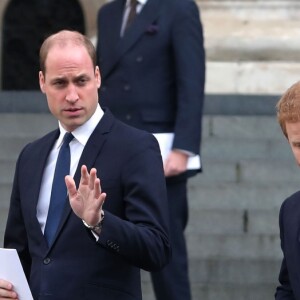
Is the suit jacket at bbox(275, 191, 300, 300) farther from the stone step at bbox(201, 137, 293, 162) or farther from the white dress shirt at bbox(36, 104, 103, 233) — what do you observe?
the stone step at bbox(201, 137, 293, 162)

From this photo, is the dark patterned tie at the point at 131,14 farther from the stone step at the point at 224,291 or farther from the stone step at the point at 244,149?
the stone step at the point at 244,149

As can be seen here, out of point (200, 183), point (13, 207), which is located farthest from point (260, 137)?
point (13, 207)

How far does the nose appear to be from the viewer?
474 cm

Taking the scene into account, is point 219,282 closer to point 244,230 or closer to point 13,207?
point 244,230

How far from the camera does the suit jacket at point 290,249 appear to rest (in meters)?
4.53

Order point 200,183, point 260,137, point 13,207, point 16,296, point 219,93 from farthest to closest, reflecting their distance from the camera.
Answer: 1. point 219,93
2. point 260,137
3. point 200,183
4. point 13,207
5. point 16,296

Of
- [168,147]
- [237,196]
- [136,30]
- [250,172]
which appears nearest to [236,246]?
[237,196]

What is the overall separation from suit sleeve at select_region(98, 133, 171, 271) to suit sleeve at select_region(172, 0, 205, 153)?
182 cm

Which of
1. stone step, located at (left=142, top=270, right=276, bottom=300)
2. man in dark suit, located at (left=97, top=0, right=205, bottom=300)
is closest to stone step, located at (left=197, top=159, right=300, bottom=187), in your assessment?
stone step, located at (left=142, top=270, right=276, bottom=300)

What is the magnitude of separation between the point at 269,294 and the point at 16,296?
348cm

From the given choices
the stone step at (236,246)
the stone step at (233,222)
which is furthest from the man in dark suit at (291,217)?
the stone step at (233,222)

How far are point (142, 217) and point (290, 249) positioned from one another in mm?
464

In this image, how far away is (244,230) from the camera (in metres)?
8.69

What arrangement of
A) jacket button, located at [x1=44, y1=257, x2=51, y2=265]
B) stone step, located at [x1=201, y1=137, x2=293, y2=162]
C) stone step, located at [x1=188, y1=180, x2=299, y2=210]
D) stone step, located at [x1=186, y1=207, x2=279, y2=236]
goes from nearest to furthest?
jacket button, located at [x1=44, y1=257, x2=51, y2=265]
stone step, located at [x1=186, y1=207, x2=279, y2=236]
stone step, located at [x1=188, y1=180, x2=299, y2=210]
stone step, located at [x1=201, y1=137, x2=293, y2=162]
